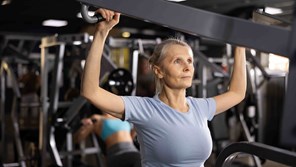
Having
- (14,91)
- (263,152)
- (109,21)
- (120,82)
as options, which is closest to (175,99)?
(109,21)

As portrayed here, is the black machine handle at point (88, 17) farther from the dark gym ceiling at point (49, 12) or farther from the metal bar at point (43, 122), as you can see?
the dark gym ceiling at point (49, 12)

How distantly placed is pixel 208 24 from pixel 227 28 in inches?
1.3

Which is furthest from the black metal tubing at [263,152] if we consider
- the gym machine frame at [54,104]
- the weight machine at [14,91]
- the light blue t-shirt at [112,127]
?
the weight machine at [14,91]

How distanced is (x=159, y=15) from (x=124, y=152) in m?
1.89

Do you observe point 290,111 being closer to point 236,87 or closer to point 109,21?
point 109,21

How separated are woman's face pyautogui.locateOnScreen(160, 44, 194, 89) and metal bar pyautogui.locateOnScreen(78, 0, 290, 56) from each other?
0.53 metres

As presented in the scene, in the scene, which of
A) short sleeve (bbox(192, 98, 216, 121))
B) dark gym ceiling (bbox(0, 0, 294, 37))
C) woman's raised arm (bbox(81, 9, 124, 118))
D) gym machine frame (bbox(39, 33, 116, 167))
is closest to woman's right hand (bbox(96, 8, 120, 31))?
woman's raised arm (bbox(81, 9, 124, 118))

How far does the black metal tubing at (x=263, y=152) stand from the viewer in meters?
0.73

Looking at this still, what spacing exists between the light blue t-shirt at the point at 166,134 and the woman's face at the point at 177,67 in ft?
0.26

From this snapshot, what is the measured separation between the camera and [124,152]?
8.21 ft

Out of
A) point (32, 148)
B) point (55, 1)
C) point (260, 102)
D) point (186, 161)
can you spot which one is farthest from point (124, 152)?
point (55, 1)

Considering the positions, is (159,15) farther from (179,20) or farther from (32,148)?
(32,148)

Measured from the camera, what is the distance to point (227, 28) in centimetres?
68

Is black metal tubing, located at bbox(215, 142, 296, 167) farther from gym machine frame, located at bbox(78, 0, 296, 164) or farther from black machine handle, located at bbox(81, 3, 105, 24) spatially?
black machine handle, located at bbox(81, 3, 105, 24)
